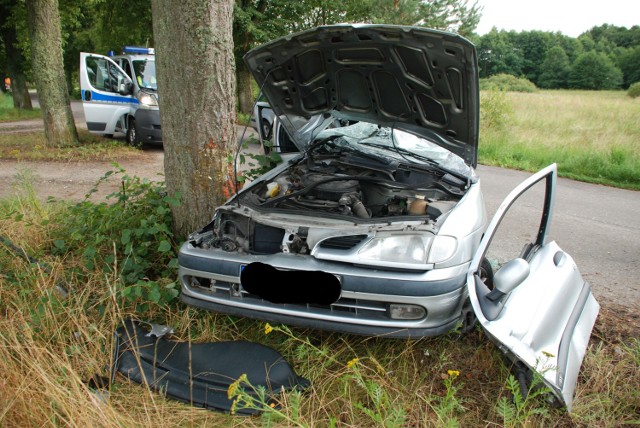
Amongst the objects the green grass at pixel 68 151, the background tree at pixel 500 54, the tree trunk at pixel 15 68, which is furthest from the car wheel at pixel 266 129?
the background tree at pixel 500 54

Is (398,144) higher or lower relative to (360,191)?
higher

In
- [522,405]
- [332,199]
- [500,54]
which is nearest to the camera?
[522,405]

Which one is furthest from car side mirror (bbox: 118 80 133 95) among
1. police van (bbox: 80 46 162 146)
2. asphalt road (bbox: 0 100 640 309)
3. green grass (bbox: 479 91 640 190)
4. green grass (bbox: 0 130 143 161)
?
green grass (bbox: 479 91 640 190)

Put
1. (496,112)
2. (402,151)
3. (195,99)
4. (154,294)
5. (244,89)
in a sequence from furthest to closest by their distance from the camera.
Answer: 1. (244,89)
2. (496,112)
3. (402,151)
4. (195,99)
5. (154,294)

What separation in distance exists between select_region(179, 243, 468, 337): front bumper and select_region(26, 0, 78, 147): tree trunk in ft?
25.3

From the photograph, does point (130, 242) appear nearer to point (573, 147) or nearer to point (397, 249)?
point (397, 249)

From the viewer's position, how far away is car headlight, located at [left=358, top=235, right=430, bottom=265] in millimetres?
2430

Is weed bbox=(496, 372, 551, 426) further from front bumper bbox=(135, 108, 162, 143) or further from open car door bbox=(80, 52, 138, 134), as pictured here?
open car door bbox=(80, 52, 138, 134)

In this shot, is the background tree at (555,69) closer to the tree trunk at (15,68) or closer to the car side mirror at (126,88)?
the tree trunk at (15,68)

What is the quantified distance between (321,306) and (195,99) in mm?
1860

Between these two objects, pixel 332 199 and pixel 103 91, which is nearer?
pixel 332 199

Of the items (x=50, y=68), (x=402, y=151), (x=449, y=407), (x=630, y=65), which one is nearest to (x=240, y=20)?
(x=50, y=68)

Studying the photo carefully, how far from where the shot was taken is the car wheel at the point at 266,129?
16.2 ft

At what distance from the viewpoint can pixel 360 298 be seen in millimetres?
2404
